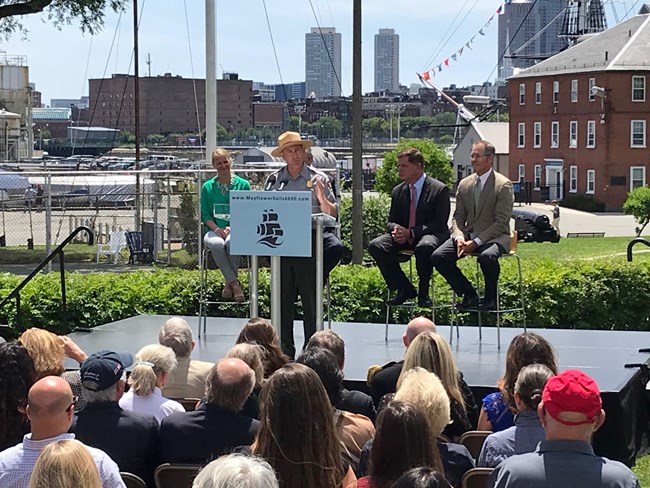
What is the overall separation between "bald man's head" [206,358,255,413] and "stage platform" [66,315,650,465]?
315cm

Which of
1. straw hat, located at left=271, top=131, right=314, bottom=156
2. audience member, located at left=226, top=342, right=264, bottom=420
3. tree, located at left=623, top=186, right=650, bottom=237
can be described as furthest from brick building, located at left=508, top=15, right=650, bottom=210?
audience member, located at left=226, top=342, right=264, bottom=420

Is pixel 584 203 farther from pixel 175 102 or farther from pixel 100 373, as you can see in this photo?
pixel 175 102

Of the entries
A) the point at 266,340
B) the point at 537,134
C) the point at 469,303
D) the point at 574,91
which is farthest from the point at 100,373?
the point at 537,134

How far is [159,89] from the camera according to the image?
154 meters

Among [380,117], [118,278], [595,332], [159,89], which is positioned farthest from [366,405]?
[380,117]

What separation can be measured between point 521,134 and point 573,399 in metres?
67.9

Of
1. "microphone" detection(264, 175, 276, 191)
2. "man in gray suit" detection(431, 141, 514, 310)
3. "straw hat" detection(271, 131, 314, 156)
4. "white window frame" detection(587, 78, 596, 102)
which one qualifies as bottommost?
"man in gray suit" detection(431, 141, 514, 310)

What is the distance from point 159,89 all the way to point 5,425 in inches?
5969

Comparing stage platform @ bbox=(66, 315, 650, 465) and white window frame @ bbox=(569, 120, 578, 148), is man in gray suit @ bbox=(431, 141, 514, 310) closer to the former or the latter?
stage platform @ bbox=(66, 315, 650, 465)

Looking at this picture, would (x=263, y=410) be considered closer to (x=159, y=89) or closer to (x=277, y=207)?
(x=277, y=207)

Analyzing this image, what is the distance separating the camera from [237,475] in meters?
3.48

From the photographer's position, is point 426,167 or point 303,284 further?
point 426,167

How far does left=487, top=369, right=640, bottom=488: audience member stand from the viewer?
4.22 metres

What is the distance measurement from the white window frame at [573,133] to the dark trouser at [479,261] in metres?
56.9
